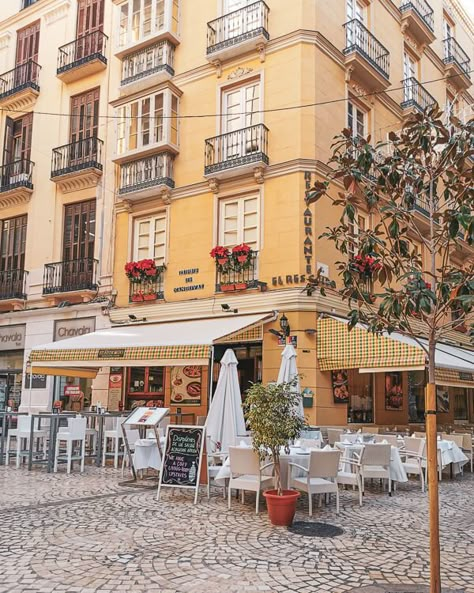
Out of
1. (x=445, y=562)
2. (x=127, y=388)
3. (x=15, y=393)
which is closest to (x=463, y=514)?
(x=445, y=562)

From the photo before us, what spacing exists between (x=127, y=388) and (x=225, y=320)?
13.4ft

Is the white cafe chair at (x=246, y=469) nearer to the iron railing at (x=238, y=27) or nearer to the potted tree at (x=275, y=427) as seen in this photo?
the potted tree at (x=275, y=427)

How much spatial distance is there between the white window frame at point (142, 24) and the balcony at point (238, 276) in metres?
6.78

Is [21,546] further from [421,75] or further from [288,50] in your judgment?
[421,75]

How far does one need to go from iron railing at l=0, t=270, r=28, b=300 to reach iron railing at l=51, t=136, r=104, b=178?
319 centimetres

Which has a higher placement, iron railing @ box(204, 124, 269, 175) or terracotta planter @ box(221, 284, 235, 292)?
iron railing @ box(204, 124, 269, 175)

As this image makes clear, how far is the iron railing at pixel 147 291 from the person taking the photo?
599 inches

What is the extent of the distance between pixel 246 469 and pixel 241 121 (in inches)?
386

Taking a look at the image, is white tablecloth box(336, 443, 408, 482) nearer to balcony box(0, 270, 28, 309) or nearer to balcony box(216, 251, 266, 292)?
balcony box(216, 251, 266, 292)

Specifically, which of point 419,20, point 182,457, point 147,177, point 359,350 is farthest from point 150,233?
point 419,20

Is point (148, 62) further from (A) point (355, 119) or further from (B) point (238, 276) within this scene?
(B) point (238, 276)

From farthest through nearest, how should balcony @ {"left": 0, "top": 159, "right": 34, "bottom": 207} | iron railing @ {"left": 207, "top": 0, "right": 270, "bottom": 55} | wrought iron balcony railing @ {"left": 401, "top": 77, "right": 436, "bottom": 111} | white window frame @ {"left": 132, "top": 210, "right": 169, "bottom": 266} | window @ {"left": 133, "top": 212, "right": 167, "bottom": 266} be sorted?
balcony @ {"left": 0, "top": 159, "right": 34, "bottom": 207} < wrought iron balcony railing @ {"left": 401, "top": 77, "right": 436, "bottom": 111} < window @ {"left": 133, "top": 212, "right": 167, "bottom": 266} < white window frame @ {"left": 132, "top": 210, "right": 169, "bottom": 266} < iron railing @ {"left": 207, "top": 0, "right": 270, "bottom": 55}

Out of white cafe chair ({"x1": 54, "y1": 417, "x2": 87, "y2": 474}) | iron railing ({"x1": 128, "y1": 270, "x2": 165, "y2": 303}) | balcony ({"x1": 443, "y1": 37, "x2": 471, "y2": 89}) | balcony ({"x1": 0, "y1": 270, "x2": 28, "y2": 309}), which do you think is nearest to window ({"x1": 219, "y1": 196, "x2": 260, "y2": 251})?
iron railing ({"x1": 128, "y1": 270, "x2": 165, "y2": 303})

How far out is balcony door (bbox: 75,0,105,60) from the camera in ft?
58.5
